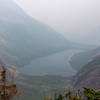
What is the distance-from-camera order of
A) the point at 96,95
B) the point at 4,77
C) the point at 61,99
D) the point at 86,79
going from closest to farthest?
the point at 4,77 < the point at 96,95 < the point at 61,99 < the point at 86,79

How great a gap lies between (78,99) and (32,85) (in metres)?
142

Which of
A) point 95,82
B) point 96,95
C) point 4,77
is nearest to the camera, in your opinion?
point 4,77

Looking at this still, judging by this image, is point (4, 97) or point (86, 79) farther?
point (86, 79)

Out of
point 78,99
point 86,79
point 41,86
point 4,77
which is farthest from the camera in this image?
point 41,86

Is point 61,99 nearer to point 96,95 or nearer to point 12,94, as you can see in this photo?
point 96,95

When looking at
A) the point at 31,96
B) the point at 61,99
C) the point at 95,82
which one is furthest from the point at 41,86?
the point at 61,99

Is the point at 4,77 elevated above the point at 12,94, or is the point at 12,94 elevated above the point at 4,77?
the point at 4,77

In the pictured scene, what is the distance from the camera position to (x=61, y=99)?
14164mm

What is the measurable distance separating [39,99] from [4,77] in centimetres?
10961

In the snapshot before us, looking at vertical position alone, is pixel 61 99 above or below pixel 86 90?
below

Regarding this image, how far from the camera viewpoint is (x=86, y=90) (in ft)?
33.6

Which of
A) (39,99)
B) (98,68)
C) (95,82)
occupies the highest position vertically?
(98,68)

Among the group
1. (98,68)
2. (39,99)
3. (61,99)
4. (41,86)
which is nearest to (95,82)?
(98,68)

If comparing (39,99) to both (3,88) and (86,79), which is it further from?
(3,88)
